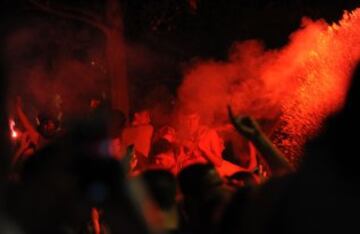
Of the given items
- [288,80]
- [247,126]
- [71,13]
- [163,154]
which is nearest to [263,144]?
[247,126]

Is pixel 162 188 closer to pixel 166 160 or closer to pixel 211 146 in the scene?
pixel 211 146

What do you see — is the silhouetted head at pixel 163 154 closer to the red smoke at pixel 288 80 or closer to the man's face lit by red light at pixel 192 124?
the man's face lit by red light at pixel 192 124

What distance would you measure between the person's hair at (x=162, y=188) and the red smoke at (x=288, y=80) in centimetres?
113

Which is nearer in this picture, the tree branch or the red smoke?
the red smoke

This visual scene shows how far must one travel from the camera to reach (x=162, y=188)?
Result: 3.88 meters

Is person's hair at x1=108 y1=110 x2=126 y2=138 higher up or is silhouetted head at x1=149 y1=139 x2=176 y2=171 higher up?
silhouetted head at x1=149 y1=139 x2=176 y2=171

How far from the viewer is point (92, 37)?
13.1m

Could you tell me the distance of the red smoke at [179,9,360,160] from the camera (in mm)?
6480

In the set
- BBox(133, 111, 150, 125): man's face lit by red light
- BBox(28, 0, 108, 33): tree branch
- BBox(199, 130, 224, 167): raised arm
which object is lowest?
BBox(199, 130, 224, 167): raised arm

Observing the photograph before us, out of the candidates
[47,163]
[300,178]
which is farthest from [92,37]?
[300,178]

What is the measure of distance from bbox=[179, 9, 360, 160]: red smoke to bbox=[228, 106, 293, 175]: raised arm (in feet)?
2.97

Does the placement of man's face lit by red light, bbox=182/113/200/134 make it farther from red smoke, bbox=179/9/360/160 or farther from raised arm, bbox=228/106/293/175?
raised arm, bbox=228/106/293/175

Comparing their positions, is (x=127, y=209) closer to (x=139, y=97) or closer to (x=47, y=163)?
(x=47, y=163)

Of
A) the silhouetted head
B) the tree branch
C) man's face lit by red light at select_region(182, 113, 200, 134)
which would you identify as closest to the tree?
the tree branch
